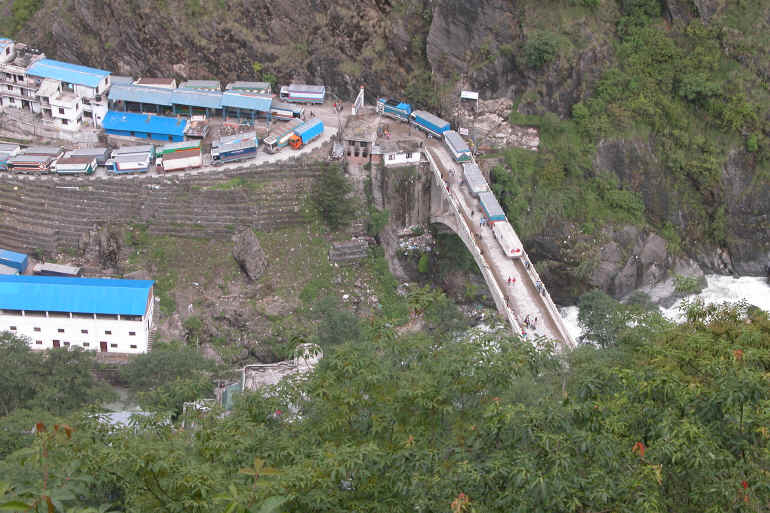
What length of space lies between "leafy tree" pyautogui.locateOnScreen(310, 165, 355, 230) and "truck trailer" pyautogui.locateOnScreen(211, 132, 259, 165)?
126 inches

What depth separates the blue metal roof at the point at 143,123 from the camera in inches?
1433

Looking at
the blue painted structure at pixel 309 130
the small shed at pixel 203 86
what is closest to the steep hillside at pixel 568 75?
the small shed at pixel 203 86

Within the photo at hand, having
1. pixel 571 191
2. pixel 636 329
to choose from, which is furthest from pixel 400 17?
pixel 636 329

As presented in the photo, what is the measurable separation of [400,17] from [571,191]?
35.4ft

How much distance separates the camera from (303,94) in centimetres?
3847

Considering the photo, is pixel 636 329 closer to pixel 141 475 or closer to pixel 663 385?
pixel 663 385

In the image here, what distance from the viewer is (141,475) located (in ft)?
39.2

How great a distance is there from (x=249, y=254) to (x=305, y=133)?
604 centimetres

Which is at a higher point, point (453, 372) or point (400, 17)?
point (400, 17)

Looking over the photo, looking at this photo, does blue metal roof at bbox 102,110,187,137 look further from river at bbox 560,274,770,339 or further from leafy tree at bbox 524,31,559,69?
river at bbox 560,274,770,339

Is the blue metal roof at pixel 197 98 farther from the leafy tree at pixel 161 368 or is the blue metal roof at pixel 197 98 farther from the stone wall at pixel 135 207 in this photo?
the leafy tree at pixel 161 368

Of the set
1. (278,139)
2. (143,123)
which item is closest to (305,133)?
(278,139)

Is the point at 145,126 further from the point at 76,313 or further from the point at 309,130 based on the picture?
the point at 76,313

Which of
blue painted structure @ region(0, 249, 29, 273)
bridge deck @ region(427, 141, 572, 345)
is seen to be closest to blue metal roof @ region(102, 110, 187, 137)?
blue painted structure @ region(0, 249, 29, 273)
